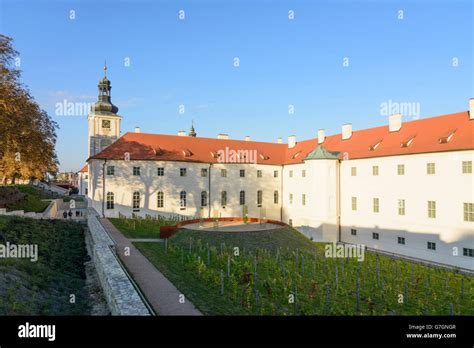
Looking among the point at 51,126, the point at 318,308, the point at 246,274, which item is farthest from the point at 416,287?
the point at 51,126

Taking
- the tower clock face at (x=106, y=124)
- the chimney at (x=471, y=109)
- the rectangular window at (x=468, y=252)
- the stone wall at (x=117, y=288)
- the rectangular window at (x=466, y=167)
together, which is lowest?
the rectangular window at (x=468, y=252)

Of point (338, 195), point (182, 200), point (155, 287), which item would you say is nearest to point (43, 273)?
point (155, 287)

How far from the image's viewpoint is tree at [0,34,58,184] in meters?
22.7

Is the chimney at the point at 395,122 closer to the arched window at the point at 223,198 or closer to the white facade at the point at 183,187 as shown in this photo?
the white facade at the point at 183,187

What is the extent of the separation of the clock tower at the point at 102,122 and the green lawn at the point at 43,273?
52.3ft

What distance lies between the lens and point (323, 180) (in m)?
32.2

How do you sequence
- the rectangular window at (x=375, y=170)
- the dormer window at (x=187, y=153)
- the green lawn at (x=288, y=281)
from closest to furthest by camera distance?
the green lawn at (x=288, y=281) → the rectangular window at (x=375, y=170) → the dormer window at (x=187, y=153)

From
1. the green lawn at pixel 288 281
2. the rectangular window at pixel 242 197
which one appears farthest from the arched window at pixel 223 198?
the green lawn at pixel 288 281

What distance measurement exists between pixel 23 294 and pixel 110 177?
21.8 meters

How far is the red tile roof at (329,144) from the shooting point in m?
25.3

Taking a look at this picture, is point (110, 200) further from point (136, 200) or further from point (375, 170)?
point (375, 170)

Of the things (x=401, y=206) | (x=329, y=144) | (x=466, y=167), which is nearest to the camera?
(x=466, y=167)

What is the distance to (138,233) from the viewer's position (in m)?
24.6

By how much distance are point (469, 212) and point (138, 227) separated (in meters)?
24.8
